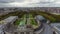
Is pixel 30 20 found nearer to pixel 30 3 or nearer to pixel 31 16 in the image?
pixel 31 16

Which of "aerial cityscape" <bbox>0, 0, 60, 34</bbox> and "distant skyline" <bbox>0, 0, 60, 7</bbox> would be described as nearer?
"aerial cityscape" <bbox>0, 0, 60, 34</bbox>

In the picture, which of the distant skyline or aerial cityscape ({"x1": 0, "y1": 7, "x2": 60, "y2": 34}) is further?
the distant skyline

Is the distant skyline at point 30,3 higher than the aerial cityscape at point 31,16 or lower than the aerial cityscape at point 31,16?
higher

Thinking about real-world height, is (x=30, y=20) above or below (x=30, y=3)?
below

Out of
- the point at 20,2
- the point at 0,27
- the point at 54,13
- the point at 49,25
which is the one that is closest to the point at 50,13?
the point at 54,13

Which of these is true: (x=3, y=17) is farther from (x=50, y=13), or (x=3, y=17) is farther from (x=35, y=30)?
(x=50, y=13)

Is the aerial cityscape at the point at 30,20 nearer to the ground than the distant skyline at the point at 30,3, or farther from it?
nearer to the ground

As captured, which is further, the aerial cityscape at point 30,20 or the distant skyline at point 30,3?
the distant skyline at point 30,3

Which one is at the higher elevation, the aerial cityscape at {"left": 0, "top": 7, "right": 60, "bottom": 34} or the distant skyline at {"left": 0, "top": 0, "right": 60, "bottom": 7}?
the distant skyline at {"left": 0, "top": 0, "right": 60, "bottom": 7}

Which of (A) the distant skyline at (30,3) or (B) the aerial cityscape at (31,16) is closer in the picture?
(B) the aerial cityscape at (31,16)

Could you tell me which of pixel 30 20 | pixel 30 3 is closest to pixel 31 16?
pixel 30 20

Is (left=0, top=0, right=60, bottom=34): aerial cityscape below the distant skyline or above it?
below
